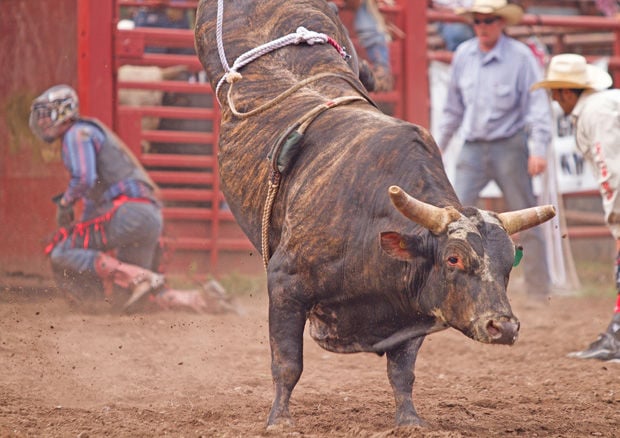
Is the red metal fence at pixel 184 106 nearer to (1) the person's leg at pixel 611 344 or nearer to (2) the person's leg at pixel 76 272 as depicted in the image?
(2) the person's leg at pixel 76 272

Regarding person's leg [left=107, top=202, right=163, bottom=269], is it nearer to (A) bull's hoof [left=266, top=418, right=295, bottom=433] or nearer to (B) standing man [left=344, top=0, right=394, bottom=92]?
(B) standing man [left=344, top=0, right=394, bottom=92]

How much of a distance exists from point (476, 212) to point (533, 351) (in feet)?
9.50

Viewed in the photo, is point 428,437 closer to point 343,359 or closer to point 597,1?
point 343,359

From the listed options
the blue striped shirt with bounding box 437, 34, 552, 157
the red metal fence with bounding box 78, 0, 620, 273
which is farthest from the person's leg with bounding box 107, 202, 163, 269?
the blue striped shirt with bounding box 437, 34, 552, 157

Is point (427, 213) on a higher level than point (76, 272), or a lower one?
higher

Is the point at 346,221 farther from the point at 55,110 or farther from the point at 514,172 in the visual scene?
the point at 514,172

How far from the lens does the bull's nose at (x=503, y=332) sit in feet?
11.6

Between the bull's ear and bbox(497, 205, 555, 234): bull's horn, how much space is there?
1.09 ft

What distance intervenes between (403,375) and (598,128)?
90.0 inches

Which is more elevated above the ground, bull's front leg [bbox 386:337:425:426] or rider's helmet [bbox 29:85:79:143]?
rider's helmet [bbox 29:85:79:143]

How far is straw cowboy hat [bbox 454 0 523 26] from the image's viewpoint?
8094mm

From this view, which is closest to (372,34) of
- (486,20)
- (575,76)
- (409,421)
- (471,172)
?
(486,20)

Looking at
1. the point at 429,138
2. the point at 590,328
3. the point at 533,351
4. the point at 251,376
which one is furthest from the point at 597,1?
the point at 429,138

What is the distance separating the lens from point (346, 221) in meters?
4.00
